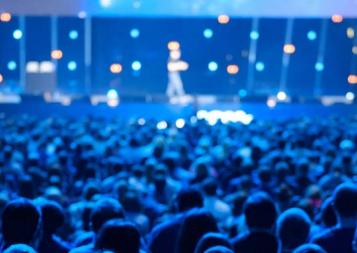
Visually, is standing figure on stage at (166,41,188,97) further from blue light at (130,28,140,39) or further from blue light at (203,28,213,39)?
blue light at (130,28,140,39)

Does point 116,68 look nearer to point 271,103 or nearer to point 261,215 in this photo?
point 271,103

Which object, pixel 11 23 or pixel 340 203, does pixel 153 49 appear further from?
pixel 340 203

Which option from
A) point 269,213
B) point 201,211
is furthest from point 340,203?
point 201,211

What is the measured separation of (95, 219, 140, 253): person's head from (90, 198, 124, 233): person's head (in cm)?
75

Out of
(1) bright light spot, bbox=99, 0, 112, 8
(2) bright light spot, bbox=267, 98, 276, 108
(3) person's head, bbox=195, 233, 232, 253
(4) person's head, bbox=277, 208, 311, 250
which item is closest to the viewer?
(3) person's head, bbox=195, 233, 232, 253

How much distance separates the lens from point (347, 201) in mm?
3531

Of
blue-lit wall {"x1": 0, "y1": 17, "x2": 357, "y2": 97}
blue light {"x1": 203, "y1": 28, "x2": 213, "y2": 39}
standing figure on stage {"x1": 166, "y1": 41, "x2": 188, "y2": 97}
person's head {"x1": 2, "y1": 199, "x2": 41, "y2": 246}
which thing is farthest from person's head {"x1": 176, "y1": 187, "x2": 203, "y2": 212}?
blue light {"x1": 203, "y1": 28, "x2": 213, "y2": 39}

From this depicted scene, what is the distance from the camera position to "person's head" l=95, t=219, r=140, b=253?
2734mm

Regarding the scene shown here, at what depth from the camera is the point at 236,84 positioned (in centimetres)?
1850

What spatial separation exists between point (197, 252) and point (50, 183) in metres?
3.30

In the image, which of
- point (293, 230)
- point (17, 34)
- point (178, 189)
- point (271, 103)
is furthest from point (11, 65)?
point (293, 230)

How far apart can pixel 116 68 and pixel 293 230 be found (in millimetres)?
15177

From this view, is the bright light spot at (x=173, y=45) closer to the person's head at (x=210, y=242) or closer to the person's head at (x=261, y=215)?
the person's head at (x=261, y=215)

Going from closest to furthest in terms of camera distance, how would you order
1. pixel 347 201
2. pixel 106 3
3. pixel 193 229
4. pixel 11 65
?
pixel 193 229 < pixel 347 201 < pixel 106 3 < pixel 11 65
